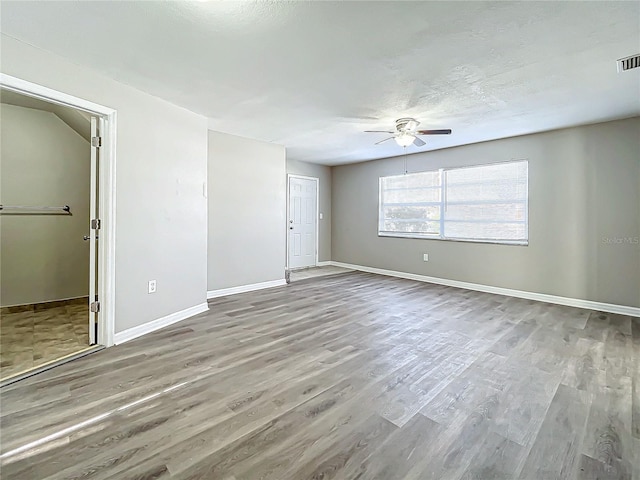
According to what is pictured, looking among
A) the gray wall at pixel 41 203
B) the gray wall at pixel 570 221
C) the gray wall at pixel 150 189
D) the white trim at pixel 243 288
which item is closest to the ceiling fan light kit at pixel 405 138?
the gray wall at pixel 570 221

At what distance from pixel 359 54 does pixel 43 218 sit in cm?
474

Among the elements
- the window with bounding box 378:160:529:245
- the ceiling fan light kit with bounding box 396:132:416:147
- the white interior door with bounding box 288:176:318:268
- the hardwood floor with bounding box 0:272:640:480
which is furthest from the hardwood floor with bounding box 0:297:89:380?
the window with bounding box 378:160:529:245

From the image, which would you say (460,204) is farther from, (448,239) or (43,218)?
(43,218)

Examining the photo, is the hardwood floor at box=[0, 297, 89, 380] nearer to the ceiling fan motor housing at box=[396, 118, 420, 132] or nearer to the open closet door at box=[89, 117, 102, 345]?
the open closet door at box=[89, 117, 102, 345]

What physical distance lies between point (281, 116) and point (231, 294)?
2.77 metres

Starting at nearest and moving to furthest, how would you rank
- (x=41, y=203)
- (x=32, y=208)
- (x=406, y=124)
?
(x=406, y=124), (x=32, y=208), (x=41, y=203)

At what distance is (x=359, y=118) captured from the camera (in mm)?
4082

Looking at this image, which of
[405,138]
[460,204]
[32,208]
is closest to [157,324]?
[32,208]

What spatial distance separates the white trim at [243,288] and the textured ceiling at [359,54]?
2.55 m

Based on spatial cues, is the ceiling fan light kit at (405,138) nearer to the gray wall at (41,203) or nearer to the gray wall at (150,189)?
the gray wall at (150,189)

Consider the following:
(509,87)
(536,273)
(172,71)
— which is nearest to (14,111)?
(172,71)

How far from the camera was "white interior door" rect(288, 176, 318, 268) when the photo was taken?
7121 mm

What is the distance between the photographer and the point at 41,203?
A: 14.3 ft

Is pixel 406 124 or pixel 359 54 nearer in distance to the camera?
pixel 359 54
